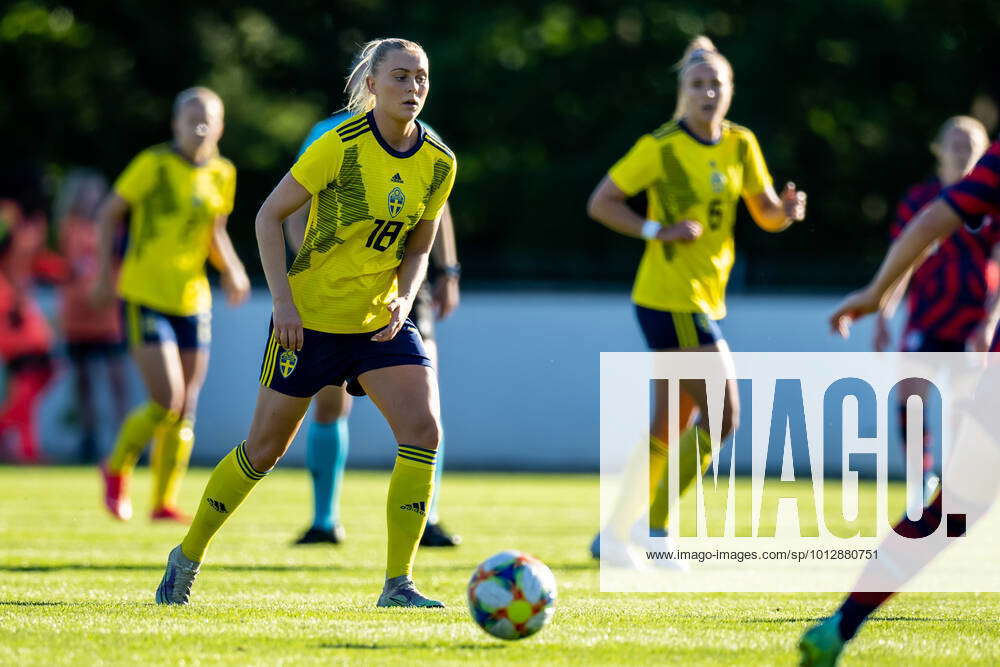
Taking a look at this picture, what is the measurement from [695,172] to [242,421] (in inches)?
412

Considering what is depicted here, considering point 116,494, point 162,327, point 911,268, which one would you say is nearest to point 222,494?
point 911,268

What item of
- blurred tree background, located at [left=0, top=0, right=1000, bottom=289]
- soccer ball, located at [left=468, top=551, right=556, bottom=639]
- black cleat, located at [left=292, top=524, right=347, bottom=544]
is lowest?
black cleat, located at [left=292, top=524, right=347, bottom=544]

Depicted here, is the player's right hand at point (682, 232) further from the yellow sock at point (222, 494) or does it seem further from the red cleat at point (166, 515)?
the red cleat at point (166, 515)

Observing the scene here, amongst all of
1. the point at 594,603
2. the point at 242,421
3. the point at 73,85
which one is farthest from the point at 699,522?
the point at 73,85

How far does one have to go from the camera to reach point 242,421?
17.3 meters

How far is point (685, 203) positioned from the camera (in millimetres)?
7738

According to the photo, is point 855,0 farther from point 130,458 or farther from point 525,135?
point 130,458

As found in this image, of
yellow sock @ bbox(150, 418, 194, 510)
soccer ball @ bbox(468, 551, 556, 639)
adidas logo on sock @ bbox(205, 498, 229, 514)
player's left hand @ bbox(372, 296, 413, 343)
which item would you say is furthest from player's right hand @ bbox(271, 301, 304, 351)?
yellow sock @ bbox(150, 418, 194, 510)

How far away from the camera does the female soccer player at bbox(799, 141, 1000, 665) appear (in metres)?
4.57

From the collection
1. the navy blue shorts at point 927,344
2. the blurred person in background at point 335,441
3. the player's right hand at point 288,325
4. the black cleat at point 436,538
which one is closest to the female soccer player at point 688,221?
the blurred person in background at point 335,441

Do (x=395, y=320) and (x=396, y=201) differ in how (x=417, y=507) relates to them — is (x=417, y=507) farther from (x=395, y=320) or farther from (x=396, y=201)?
(x=396, y=201)

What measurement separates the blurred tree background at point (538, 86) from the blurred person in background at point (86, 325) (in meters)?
5.18

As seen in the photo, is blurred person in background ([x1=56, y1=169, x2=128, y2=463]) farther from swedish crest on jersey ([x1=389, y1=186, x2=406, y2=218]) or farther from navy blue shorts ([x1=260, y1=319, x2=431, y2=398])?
swedish crest on jersey ([x1=389, y1=186, x2=406, y2=218])

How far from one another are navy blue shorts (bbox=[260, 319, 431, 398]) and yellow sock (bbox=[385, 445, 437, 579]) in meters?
0.34
